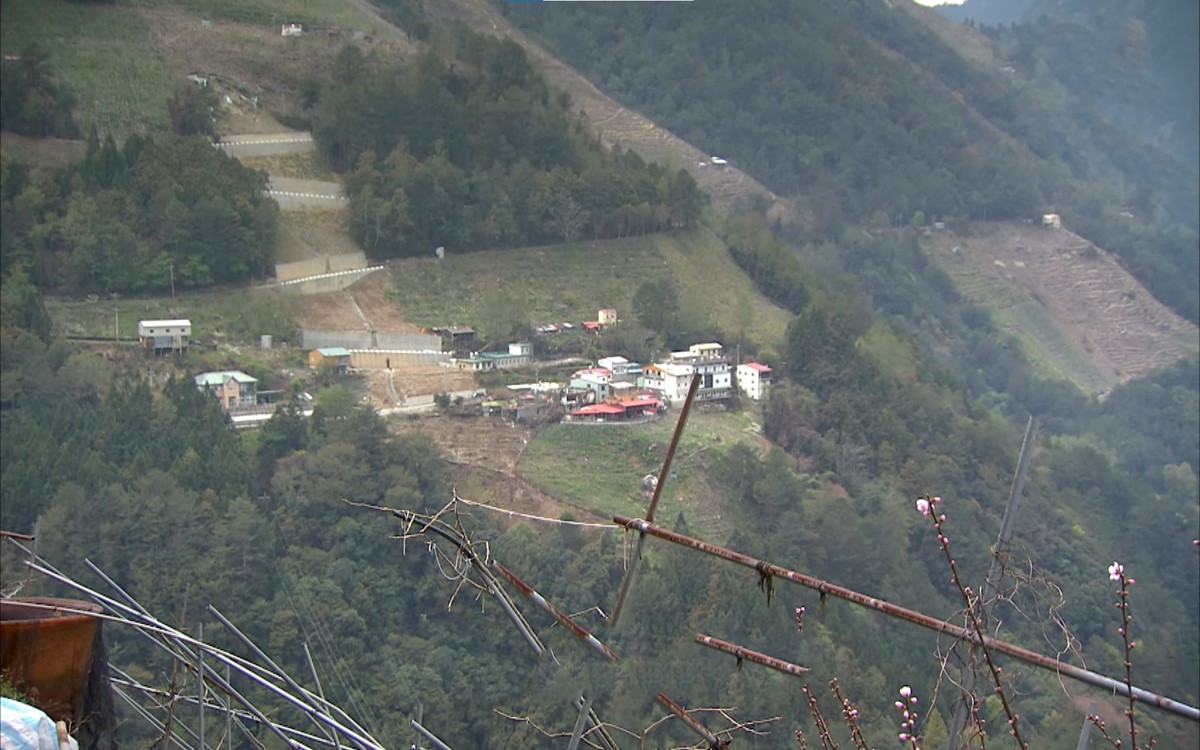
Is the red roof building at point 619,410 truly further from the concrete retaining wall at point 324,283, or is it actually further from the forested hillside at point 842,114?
the forested hillside at point 842,114

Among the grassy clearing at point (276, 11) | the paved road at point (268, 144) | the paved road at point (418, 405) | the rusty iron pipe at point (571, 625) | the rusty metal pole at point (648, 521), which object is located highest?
the rusty metal pole at point (648, 521)

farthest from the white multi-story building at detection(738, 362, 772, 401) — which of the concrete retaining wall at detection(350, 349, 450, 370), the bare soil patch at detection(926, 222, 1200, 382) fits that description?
the bare soil patch at detection(926, 222, 1200, 382)

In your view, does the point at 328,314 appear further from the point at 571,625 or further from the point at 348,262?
the point at 571,625

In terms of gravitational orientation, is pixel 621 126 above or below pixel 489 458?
below

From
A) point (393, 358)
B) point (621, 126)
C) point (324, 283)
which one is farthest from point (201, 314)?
point (621, 126)

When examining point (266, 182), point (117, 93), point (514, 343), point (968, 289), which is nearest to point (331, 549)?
point (514, 343)

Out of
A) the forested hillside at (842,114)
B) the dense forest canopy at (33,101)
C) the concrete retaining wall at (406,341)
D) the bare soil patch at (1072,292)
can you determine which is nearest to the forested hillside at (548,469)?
the dense forest canopy at (33,101)
